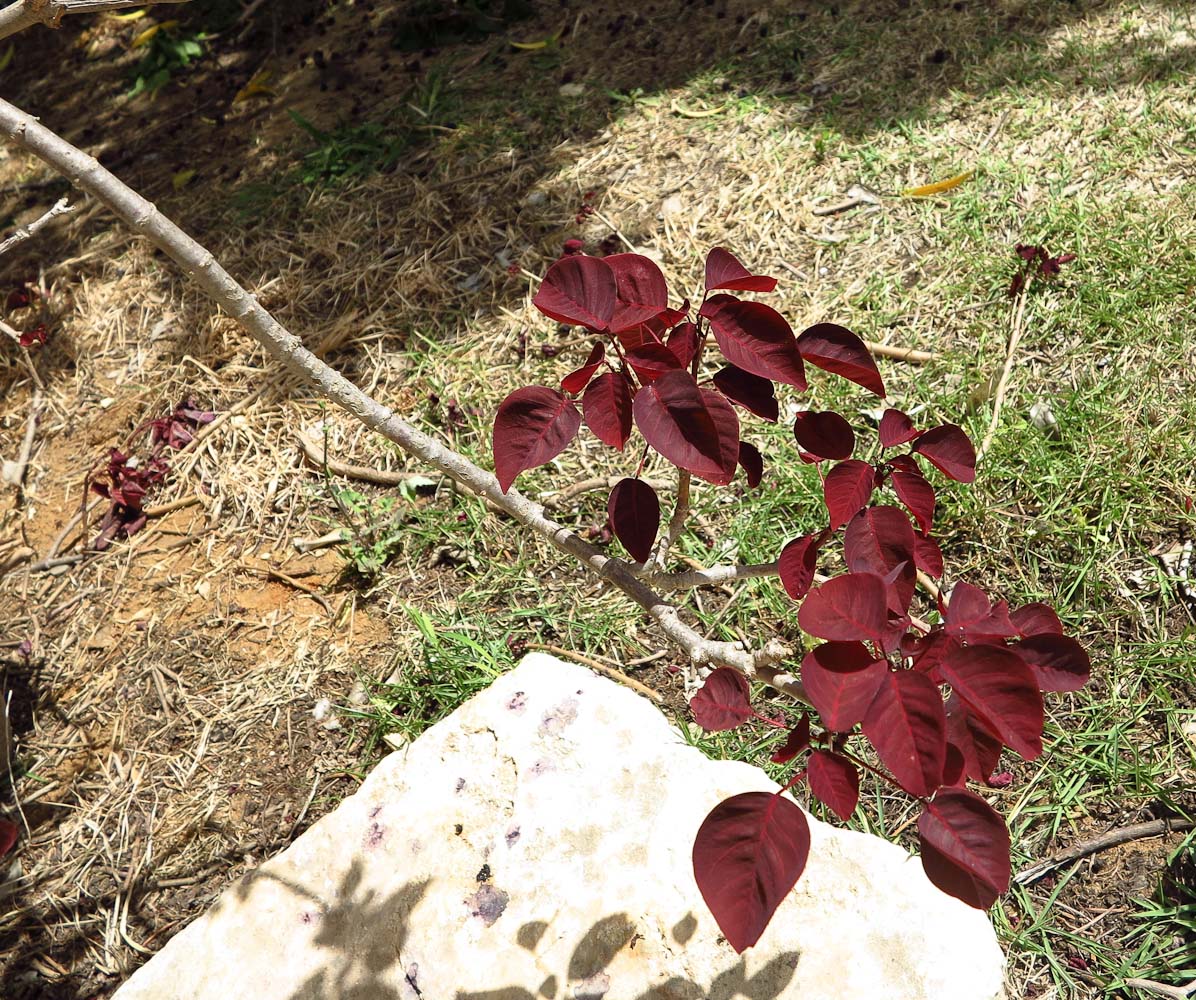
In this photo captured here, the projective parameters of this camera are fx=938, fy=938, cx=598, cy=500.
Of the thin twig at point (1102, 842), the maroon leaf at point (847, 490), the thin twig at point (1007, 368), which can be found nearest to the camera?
the maroon leaf at point (847, 490)

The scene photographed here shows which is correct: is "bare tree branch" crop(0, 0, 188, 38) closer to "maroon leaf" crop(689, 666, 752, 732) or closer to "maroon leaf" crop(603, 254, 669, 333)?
"maroon leaf" crop(603, 254, 669, 333)

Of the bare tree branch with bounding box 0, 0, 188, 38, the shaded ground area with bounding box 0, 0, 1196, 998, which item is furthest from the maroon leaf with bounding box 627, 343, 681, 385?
the shaded ground area with bounding box 0, 0, 1196, 998

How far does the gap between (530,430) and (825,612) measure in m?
0.48

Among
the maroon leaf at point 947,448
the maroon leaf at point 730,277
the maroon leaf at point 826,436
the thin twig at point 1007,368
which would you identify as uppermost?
the maroon leaf at point 730,277

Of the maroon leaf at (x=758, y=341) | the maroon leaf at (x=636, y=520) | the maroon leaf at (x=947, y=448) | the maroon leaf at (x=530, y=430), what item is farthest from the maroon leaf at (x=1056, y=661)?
the maroon leaf at (x=530, y=430)

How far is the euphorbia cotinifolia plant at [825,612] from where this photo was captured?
43.6 inches

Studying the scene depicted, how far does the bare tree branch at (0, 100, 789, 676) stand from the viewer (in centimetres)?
131

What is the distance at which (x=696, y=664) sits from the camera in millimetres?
1573

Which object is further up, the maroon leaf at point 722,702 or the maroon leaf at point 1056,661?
the maroon leaf at point 722,702

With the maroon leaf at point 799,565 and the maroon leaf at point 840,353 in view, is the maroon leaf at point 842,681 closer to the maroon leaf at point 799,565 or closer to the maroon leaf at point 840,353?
the maroon leaf at point 799,565

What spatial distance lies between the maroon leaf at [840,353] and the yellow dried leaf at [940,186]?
2.33 m

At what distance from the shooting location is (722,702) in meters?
1.35

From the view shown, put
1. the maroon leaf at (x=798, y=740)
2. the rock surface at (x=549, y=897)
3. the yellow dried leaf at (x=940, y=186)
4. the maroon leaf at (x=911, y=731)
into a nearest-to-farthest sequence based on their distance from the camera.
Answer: the maroon leaf at (x=911, y=731), the maroon leaf at (x=798, y=740), the rock surface at (x=549, y=897), the yellow dried leaf at (x=940, y=186)

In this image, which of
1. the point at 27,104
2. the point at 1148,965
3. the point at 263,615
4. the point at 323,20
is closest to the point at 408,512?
the point at 263,615
